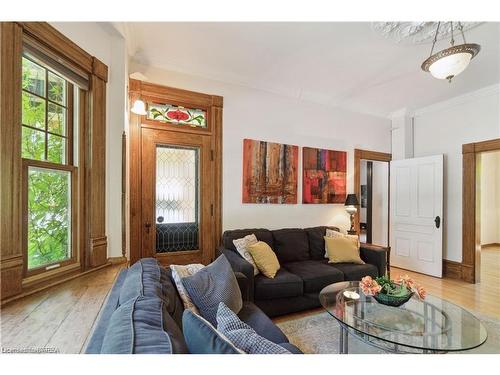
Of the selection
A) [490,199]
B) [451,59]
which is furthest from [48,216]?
[490,199]

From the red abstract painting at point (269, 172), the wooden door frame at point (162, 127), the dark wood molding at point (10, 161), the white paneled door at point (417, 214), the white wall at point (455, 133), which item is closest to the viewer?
the dark wood molding at point (10, 161)

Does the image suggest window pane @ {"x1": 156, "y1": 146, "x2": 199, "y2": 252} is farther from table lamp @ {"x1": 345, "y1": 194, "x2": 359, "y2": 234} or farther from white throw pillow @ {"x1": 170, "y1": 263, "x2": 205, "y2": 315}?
table lamp @ {"x1": 345, "y1": 194, "x2": 359, "y2": 234}

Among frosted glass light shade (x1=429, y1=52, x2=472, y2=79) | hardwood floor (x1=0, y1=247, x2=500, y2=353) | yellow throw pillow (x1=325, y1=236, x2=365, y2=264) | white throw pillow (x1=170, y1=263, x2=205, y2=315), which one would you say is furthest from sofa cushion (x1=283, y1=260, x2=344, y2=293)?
frosted glass light shade (x1=429, y1=52, x2=472, y2=79)

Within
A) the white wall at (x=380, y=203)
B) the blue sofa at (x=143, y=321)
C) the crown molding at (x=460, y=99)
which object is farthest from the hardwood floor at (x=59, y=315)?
the crown molding at (x=460, y=99)

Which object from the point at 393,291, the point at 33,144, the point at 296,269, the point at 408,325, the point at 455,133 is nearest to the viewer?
the point at 33,144

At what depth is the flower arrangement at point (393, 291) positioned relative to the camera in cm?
191

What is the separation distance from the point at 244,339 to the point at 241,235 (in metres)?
2.11

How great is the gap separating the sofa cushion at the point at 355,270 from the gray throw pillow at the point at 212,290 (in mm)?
1688

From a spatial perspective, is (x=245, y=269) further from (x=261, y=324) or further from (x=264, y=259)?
(x=261, y=324)

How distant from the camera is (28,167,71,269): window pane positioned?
1425 mm

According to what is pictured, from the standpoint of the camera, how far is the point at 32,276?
55.5 inches

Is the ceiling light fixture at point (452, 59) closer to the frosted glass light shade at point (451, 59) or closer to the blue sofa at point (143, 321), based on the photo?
the frosted glass light shade at point (451, 59)

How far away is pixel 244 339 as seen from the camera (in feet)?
3.19

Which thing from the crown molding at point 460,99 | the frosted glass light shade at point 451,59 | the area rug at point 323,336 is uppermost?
the crown molding at point 460,99
